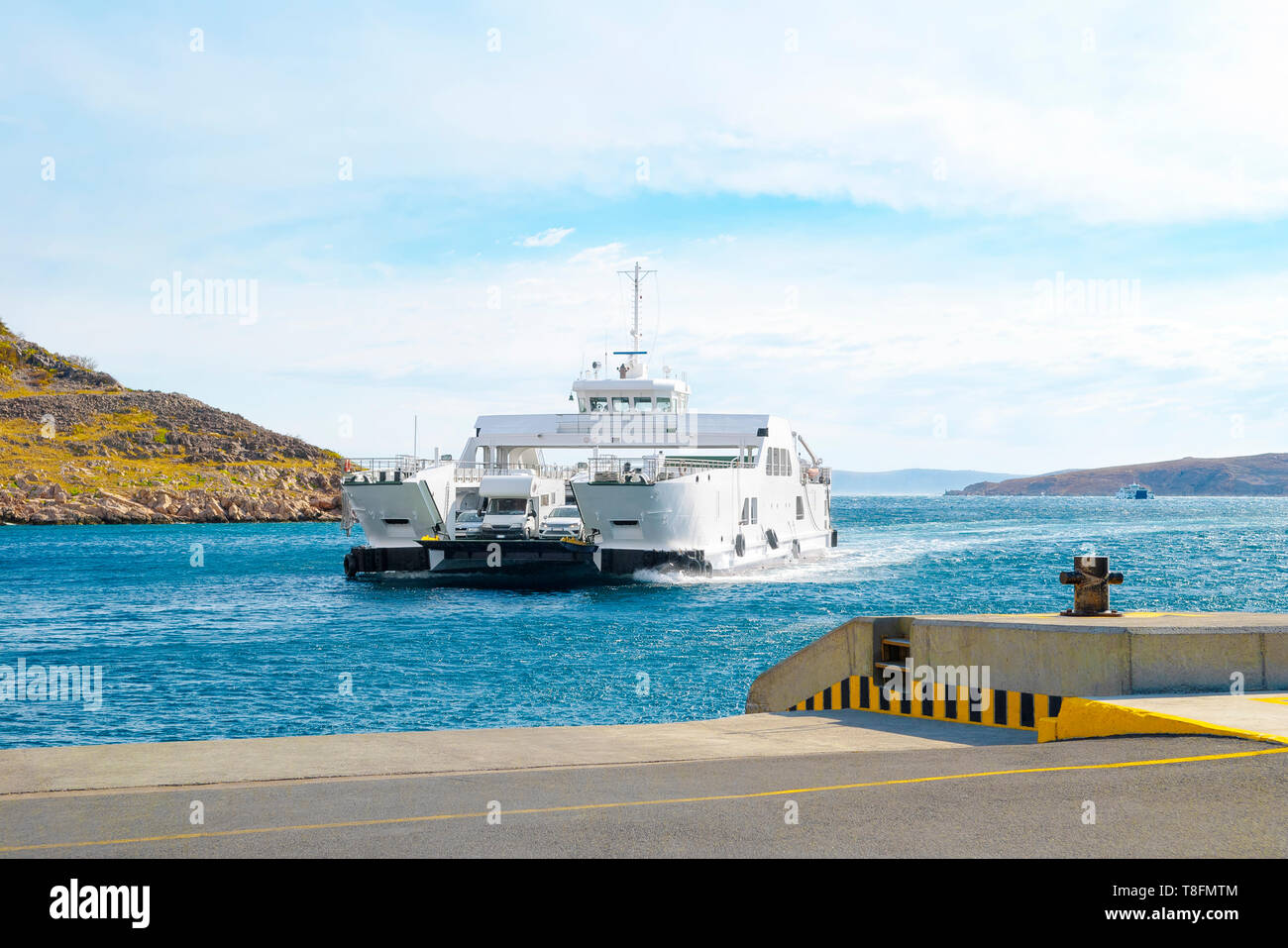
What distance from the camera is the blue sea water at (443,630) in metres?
17.7

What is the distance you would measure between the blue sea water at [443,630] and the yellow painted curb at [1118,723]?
955 cm

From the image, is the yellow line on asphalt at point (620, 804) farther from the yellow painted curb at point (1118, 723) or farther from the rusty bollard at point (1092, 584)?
the rusty bollard at point (1092, 584)

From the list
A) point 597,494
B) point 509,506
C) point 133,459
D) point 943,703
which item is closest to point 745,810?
point 943,703

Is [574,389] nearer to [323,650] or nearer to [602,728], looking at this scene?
[323,650]

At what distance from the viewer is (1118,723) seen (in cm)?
798

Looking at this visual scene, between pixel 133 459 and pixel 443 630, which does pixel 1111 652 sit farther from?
pixel 133 459

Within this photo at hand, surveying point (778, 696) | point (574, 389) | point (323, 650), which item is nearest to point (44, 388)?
point (574, 389)

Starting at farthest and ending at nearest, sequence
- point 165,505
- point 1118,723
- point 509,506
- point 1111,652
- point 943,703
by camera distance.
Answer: point 165,505 < point 509,506 < point 943,703 < point 1111,652 < point 1118,723

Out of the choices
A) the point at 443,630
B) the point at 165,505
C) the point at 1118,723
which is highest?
the point at 165,505

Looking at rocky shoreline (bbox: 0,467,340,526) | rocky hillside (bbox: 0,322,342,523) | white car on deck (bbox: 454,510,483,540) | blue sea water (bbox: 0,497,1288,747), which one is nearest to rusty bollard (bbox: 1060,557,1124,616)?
blue sea water (bbox: 0,497,1288,747)

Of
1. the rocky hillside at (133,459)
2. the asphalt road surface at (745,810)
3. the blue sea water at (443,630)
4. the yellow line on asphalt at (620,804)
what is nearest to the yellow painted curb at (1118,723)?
the asphalt road surface at (745,810)

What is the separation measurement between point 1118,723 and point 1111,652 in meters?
0.83

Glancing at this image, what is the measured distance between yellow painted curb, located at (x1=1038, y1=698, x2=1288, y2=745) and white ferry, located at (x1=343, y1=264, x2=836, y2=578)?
1042 inches
